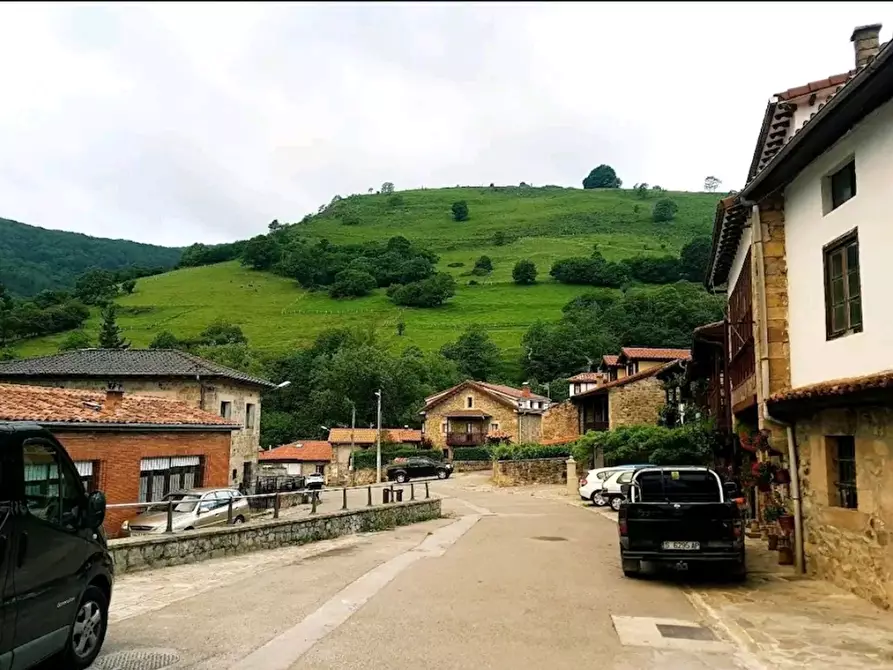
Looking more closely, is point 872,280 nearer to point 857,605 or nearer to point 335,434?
point 857,605

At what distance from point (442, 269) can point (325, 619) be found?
11451 cm

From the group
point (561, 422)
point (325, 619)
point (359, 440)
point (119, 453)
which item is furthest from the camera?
point (359, 440)

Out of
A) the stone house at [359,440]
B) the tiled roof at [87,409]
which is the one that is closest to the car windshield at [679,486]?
the tiled roof at [87,409]

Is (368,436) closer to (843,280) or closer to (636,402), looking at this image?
(636,402)

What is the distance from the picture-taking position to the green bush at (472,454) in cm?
5860

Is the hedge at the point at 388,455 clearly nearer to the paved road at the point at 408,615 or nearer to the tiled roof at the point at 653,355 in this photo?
the tiled roof at the point at 653,355

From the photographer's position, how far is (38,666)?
19.5ft

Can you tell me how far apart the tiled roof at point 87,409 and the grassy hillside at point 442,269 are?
63462mm

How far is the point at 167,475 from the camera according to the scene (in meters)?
21.3

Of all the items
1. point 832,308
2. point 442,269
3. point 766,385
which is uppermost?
point 442,269

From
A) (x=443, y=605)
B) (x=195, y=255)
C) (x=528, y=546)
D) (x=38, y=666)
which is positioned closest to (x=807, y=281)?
(x=443, y=605)

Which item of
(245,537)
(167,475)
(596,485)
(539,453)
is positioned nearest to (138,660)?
(245,537)

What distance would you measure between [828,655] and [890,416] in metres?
3.18

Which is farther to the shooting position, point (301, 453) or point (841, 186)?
point (301, 453)
